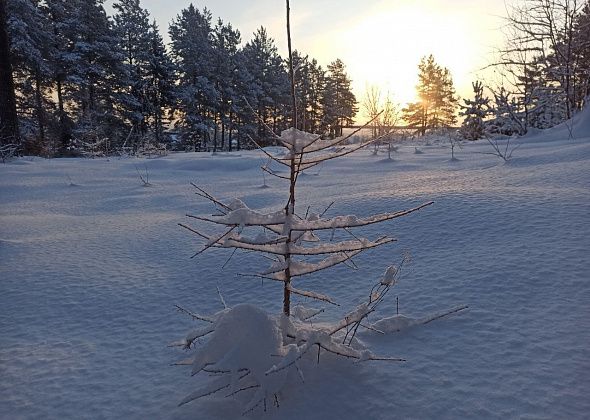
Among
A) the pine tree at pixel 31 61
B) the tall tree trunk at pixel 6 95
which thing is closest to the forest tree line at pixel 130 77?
the pine tree at pixel 31 61

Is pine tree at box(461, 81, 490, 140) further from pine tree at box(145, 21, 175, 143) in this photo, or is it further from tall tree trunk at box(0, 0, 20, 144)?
pine tree at box(145, 21, 175, 143)

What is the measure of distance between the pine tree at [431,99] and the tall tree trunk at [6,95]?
43.8 m

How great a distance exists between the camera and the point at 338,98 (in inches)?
1895

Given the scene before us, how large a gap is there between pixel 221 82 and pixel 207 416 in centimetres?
3319

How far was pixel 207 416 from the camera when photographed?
102 cm

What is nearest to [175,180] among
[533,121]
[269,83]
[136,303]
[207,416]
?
[136,303]

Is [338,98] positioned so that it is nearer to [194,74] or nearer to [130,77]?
[194,74]

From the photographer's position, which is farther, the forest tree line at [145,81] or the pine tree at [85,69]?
the pine tree at [85,69]

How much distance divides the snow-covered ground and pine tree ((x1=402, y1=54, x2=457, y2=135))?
48.2 metres

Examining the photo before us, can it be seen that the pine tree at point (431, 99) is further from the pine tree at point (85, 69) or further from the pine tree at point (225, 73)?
the pine tree at point (85, 69)

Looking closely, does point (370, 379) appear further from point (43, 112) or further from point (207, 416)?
point (43, 112)

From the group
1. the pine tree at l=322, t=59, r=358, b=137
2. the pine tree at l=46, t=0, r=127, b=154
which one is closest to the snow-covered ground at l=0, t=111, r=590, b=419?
the pine tree at l=46, t=0, r=127, b=154

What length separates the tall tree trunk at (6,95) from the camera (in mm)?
9047

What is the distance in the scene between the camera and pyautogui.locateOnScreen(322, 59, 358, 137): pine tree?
44.2 meters
